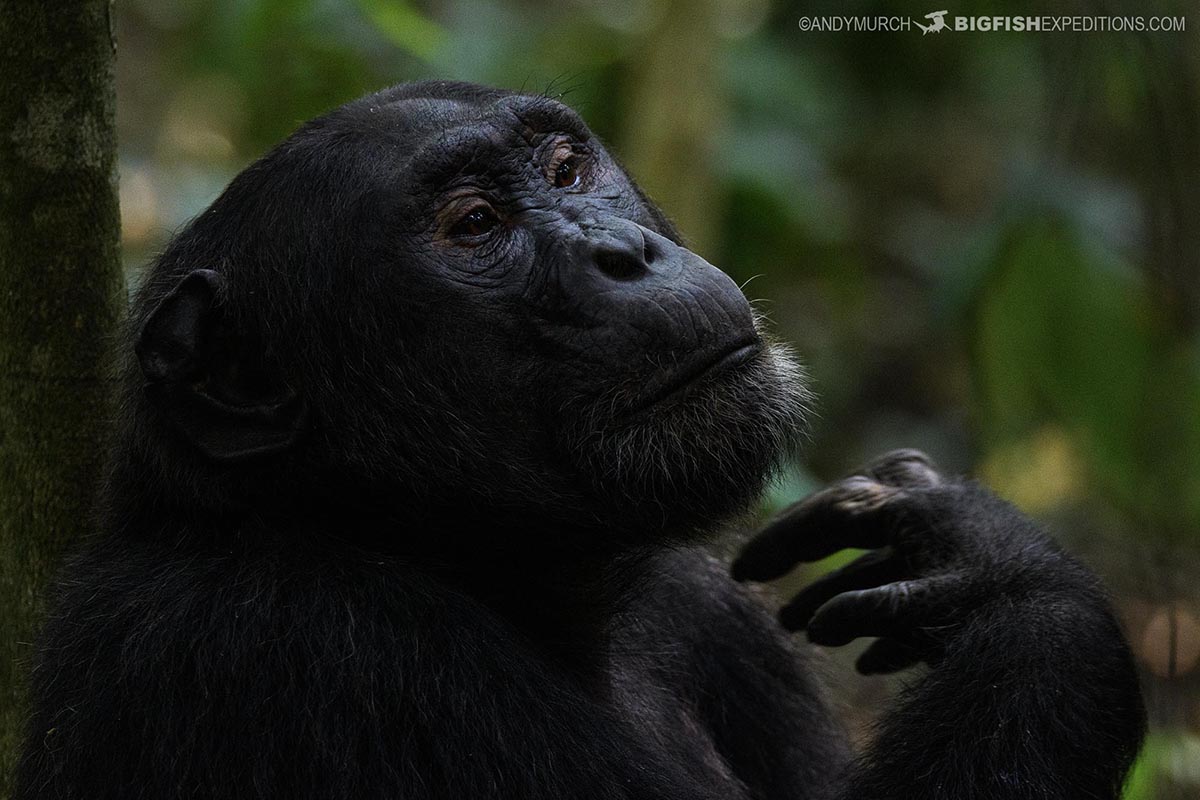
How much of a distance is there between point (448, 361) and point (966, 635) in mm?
1789

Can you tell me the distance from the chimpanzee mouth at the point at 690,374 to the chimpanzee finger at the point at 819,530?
1099mm

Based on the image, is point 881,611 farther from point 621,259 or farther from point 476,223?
point 476,223

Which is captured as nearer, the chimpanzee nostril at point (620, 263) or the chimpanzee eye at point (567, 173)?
the chimpanzee nostril at point (620, 263)

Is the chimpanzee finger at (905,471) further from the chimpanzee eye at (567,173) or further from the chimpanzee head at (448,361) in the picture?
the chimpanzee eye at (567,173)

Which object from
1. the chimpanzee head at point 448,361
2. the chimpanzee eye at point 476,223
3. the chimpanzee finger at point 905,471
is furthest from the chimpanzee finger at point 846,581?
the chimpanzee eye at point 476,223

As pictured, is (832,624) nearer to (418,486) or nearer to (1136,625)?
(418,486)

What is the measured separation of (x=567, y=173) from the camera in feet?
15.4

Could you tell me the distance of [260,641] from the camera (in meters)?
3.88

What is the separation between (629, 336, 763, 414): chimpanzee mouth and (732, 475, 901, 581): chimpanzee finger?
1.10 m

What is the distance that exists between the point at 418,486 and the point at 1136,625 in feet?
18.4

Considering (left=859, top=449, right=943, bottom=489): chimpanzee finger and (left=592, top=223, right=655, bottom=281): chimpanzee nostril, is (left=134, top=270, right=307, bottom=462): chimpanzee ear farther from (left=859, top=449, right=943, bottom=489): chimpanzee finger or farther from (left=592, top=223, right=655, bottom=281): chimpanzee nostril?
(left=859, top=449, right=943, bottom=489): chimpanzee finger

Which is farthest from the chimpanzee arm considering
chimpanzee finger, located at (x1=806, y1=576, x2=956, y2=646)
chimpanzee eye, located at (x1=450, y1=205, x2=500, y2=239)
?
chimpanzee eye, located at (x1=450, y1=205, x2=500, y2=239)

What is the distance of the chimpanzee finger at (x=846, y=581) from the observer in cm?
518

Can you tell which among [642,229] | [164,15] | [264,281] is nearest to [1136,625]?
[642,229]
